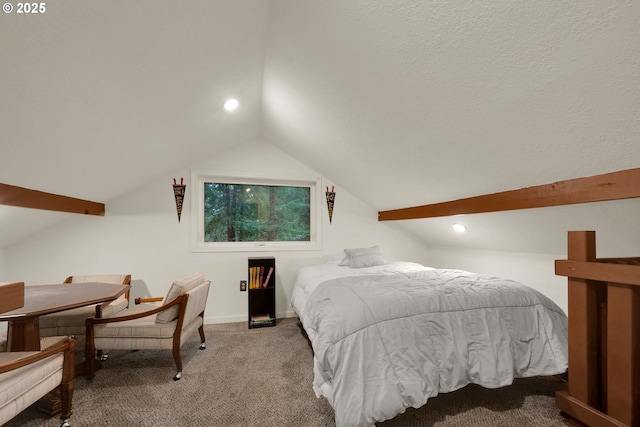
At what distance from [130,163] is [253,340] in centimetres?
221

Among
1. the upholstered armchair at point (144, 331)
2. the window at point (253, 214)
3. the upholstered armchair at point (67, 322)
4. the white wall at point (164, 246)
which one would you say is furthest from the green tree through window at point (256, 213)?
the upholstered armchair at point (144, 331)

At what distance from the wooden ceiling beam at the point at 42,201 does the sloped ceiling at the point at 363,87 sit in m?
0.09

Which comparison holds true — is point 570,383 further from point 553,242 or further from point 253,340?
point 253,340

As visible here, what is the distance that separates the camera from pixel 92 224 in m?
3.23

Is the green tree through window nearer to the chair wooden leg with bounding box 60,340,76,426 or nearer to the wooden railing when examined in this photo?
the chair wooden leg with bounding box 60,340,76,426

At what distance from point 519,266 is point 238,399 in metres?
3.12

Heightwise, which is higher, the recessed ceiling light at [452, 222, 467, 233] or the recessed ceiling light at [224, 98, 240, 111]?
the recessed ceiling light at [224, 98, 240, 111]

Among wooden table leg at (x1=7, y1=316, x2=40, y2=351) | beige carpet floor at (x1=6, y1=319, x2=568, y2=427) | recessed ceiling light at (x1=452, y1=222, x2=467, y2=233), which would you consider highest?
recessed ceiling light at (x1=452, y1=222, x2=467, y2=233)

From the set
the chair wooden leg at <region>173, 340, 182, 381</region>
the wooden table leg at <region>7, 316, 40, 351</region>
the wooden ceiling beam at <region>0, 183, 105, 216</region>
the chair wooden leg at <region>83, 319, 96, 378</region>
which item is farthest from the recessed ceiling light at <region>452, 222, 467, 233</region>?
the wooden ceiling beam at <region>0, 183, 105, 216</region>

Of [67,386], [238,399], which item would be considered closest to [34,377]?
[67,386]

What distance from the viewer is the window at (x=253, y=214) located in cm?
369

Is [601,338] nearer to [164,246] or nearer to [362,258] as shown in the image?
[362,258]

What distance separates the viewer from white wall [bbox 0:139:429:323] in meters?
3.13

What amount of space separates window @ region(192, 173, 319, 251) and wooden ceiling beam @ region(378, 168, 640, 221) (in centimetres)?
190
